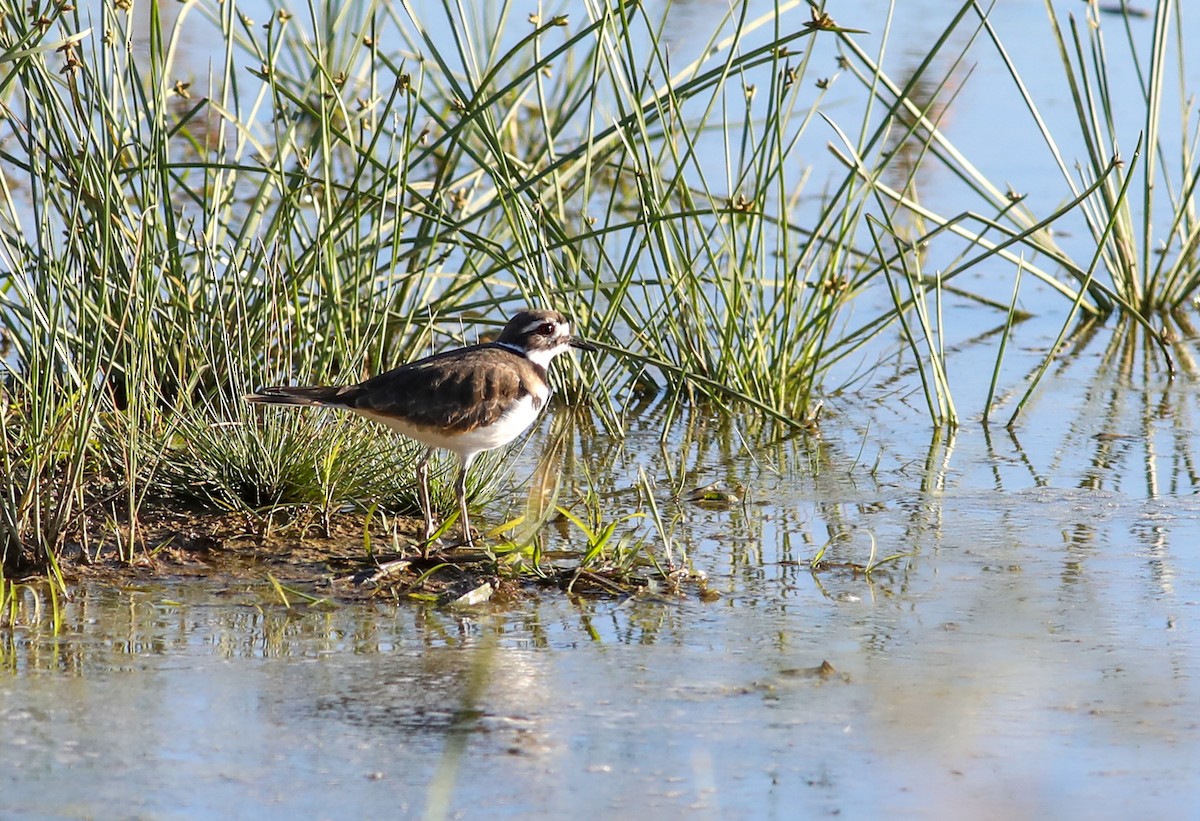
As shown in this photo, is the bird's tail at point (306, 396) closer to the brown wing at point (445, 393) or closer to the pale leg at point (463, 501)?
the brown wing at point (445, 393)

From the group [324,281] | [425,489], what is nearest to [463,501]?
[425,489]

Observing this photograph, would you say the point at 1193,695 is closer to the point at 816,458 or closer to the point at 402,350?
the point at 816,458

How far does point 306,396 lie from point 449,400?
0.40 metres

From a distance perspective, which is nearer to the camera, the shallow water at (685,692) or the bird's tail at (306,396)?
the shallow water at (685,692)

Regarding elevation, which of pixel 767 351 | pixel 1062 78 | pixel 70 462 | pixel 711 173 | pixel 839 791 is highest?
pixel 1062 78

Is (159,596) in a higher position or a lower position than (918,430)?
lower

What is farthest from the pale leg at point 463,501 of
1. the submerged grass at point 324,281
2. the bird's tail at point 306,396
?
the bird's tail at point 306,396

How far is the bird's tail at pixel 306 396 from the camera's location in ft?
15.1

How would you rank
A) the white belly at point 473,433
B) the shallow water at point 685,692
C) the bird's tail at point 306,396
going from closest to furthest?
the shallow water at point 685,692, the bird's tail at point 306,396, the white belly at point 473,433

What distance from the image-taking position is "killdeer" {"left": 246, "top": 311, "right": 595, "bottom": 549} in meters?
4.70

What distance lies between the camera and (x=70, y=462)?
444 centimetres

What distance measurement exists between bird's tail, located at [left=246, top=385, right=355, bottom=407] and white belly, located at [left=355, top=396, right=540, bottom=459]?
83 mm

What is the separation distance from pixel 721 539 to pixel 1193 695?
1.61 meters

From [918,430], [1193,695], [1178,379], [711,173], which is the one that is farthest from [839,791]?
[711,173]
